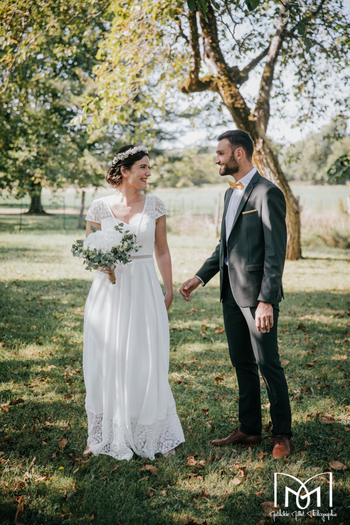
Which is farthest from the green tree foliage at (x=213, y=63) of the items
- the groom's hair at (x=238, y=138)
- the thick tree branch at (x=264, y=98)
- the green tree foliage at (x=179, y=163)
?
the green tree foliage at (x=179, y=163)

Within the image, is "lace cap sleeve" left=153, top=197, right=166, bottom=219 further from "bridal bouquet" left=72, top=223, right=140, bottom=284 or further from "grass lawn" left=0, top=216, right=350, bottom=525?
"grass lawn" left=0, top=216, right=350, bottom=525

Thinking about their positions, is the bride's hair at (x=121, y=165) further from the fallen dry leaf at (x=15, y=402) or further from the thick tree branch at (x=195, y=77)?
the thick tree branch at (x=195, y=77)

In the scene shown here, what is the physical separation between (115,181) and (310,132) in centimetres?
1090

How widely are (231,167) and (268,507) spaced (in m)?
2.53

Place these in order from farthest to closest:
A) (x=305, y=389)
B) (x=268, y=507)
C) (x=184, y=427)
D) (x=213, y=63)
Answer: (x=213, y=63) < (x=305, y=389) < (x=184, y=427) < (x=268, y=507)

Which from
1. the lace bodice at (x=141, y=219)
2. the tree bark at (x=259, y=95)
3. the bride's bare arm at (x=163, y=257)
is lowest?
the bride's bare arm at (x=163, y=257)

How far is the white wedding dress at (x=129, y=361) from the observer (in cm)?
338

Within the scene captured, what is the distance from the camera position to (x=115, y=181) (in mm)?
3660

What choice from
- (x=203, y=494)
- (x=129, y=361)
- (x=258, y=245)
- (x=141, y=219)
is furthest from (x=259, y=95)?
(x=203, y=494)

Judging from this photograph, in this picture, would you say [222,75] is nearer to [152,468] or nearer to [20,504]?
[152,468]

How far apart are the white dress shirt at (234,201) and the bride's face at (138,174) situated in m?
0.75

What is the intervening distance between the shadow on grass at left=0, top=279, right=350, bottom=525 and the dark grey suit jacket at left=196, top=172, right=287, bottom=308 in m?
1.36

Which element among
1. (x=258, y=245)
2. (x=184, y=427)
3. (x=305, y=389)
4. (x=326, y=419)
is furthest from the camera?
(x=305, y=389)

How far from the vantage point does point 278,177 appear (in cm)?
1310
